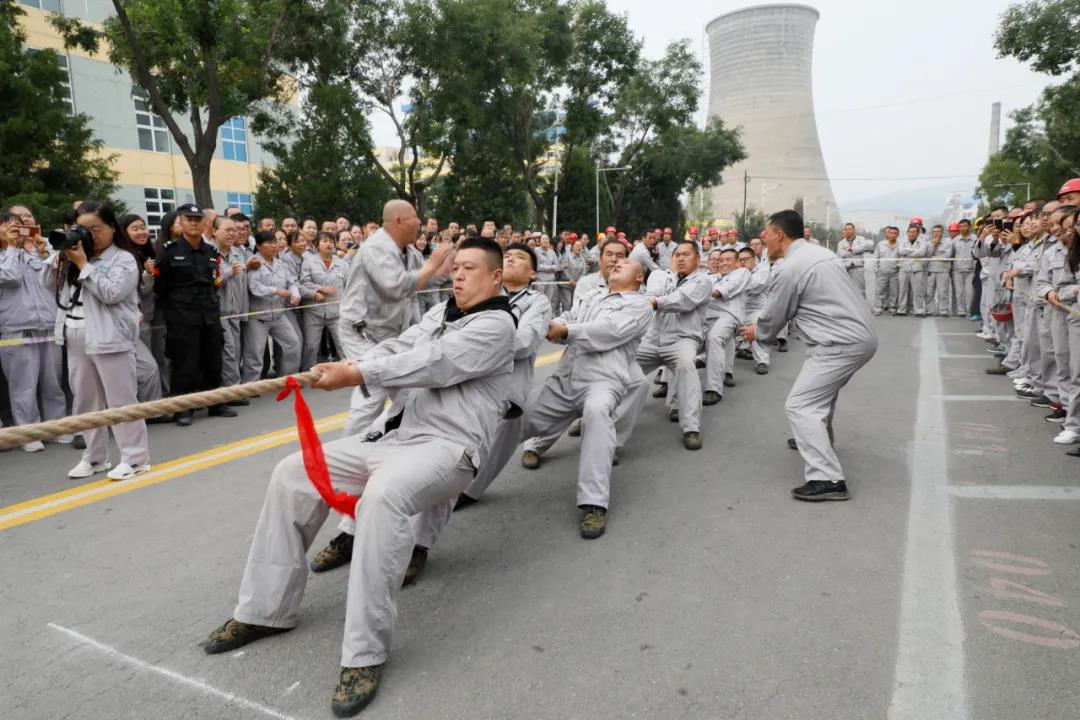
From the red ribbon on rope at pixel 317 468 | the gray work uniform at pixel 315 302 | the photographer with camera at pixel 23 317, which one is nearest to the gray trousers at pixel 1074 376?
the red ribbon on rope at pixel 317 468

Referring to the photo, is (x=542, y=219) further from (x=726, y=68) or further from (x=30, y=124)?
(x=726, y=68)

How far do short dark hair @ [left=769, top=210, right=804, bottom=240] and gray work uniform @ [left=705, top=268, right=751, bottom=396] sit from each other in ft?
8.69

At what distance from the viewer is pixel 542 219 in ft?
95.9

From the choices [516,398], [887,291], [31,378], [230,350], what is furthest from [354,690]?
[887,291]

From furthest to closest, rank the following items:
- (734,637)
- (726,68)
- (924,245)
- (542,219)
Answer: (726,68) < (542,219) < (924,245) < (734,637)

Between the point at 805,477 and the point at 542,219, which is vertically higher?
the point at 542,219

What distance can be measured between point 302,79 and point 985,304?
17578mm

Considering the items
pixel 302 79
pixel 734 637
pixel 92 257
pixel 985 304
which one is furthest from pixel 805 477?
pixel 302 79

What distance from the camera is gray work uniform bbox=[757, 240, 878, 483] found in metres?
4.75

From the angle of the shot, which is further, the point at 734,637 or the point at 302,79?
the point at 302,79

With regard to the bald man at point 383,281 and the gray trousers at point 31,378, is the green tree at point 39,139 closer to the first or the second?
the gray trousers at point 31,378

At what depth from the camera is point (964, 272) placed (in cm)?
1451

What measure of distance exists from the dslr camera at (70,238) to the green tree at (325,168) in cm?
1625

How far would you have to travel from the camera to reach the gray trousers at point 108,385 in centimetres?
508
